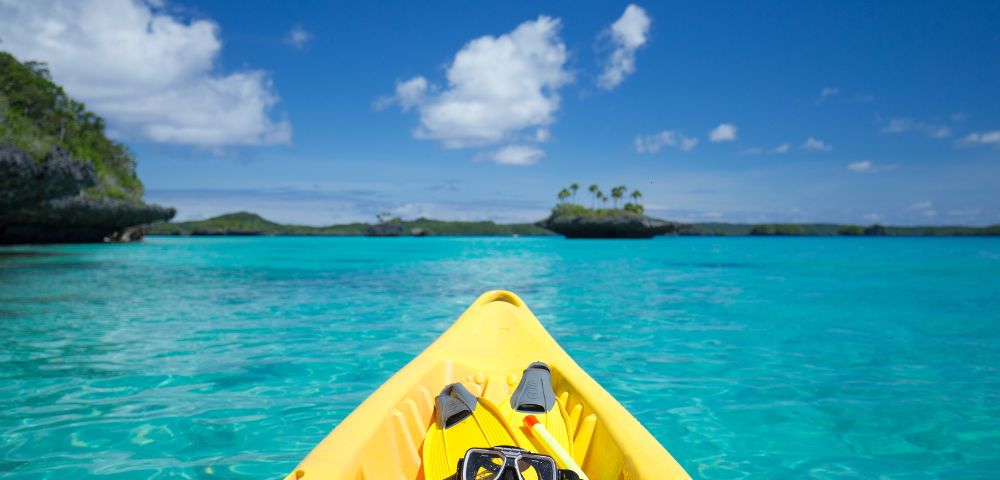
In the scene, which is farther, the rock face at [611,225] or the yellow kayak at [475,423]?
the rock face at [611,225]

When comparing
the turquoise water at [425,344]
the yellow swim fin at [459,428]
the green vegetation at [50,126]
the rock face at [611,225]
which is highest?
the green vegetation at [50,126]

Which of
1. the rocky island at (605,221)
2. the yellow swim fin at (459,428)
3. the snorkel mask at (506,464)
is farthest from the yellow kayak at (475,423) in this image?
the rocky island at (605,221)

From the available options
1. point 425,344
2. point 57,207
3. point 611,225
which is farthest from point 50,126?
point 611,225

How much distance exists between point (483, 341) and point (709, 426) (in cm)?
229

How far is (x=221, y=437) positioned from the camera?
4.68 m

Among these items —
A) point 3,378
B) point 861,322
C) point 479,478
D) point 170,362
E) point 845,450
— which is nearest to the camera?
point 479,478

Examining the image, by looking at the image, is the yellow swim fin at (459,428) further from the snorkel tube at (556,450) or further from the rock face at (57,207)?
the rock face at (57,207)

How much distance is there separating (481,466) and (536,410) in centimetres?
101

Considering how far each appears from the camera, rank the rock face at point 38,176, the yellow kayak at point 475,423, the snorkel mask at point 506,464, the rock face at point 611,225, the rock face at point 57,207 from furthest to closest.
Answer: the rock face at point 611,225, the rock face at point 57,207, the rock face at point 38,176, the snorkel mask at point 506,464, the yellow kayak at point 475,423

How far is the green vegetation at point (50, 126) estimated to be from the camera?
99.9ft

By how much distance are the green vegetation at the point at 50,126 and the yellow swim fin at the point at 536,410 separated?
34.0 m

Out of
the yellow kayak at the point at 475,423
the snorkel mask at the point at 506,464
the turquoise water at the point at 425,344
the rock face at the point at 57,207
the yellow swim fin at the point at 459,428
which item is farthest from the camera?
the rock face at the point at 57,207

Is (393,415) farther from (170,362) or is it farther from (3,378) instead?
(3,378)

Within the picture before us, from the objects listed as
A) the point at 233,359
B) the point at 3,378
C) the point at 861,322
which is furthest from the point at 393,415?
the point at 861,322
